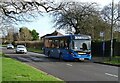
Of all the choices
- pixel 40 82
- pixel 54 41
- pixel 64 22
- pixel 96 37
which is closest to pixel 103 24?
pixel 96 37

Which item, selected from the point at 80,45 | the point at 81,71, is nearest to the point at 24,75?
the point at 81,71

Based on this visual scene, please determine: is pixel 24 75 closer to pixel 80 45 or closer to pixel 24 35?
pixel 80 45

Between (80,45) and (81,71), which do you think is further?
(80,45)

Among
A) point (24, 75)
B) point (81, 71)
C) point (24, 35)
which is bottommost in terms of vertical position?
point (81, 71)

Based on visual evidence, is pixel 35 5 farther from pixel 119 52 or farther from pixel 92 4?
pixel 92 4

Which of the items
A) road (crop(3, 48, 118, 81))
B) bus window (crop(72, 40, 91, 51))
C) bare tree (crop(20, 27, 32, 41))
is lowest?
road (crop(3, 48, 118, 81))

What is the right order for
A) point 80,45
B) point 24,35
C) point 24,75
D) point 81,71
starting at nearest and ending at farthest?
point 24,75, point 81,71, point 80,45, point 24,35

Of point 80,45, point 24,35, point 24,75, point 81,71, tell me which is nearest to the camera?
point 24,75

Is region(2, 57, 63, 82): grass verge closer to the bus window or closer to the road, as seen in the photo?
the road

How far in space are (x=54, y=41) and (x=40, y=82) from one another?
24.8 metres

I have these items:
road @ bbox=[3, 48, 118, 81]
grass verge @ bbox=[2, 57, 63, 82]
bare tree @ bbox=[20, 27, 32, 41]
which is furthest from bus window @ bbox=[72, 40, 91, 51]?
bare tree @ bbox=[20, 27, 32, 41]

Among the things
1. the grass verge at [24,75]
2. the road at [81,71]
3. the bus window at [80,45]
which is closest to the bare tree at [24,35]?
the bus window at [80,45]

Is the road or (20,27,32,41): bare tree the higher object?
(20,27,32,41): bare tree

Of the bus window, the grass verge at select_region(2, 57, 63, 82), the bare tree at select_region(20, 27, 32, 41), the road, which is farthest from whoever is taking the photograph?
the bare tree at select_region(20, 27, 32, 41)
